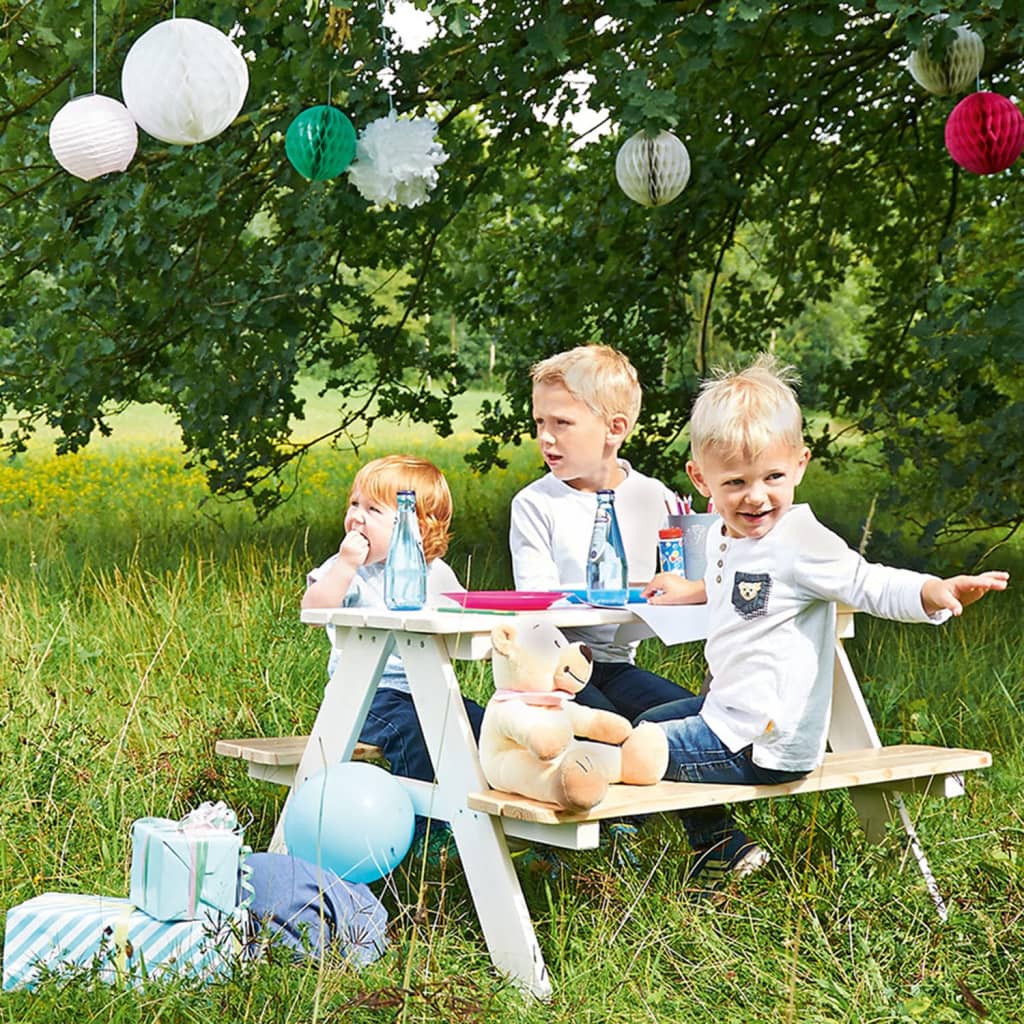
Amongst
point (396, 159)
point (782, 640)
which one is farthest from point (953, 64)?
point (782, 640)

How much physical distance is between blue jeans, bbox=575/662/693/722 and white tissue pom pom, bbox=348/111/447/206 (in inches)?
81.6

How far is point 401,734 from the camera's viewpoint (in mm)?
3504

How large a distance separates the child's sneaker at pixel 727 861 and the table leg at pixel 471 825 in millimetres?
481

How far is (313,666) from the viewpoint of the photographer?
15.5ft

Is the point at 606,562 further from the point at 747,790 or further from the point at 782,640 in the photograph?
the point at 747,790

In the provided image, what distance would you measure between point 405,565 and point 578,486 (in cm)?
74

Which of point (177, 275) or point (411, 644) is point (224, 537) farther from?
point (411, 644)

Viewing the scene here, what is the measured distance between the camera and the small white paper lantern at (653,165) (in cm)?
548

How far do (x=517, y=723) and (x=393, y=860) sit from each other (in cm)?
52

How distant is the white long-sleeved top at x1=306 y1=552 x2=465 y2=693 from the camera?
3508mm

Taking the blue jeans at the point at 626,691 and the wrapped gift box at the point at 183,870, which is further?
the blue jeans at the point at 626,691

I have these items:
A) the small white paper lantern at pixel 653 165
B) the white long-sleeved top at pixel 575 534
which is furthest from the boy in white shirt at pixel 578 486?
the small white paper lantern at pixel 653 165

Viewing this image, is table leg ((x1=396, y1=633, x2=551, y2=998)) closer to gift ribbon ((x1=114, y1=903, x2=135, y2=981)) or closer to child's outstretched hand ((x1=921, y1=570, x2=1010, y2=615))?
gift ribbon ((x1=114, y1=903, x2=135, y2=981))

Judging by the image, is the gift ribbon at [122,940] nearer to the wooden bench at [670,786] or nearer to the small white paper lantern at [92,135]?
the wooden bench at [670,786]
